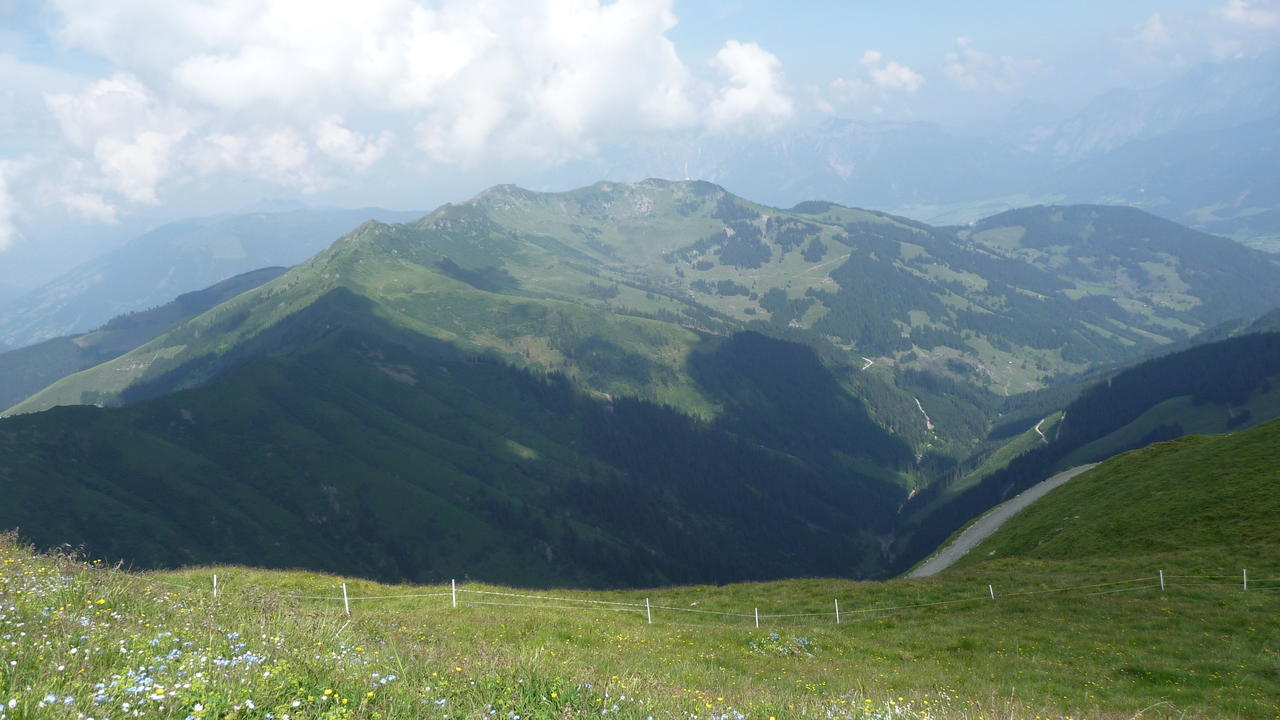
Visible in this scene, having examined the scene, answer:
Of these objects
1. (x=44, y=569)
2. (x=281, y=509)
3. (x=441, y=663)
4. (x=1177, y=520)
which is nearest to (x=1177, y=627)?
(x=1177, y=520)

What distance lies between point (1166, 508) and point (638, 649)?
60766 mm

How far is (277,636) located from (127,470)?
755ft

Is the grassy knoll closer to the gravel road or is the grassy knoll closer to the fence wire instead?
the fence wire

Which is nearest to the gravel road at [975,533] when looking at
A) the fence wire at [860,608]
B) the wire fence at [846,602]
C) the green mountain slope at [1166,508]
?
the green mountain slope at [1166,508]

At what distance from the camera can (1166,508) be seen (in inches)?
2308

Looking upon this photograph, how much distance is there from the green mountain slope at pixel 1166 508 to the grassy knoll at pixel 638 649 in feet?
27.9

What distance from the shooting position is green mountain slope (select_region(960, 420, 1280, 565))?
169 ft

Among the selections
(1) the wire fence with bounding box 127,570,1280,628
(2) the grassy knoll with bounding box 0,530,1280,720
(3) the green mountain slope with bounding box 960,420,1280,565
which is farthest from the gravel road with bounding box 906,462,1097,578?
(1) the wire fence with bounding box 127,570,1280,628

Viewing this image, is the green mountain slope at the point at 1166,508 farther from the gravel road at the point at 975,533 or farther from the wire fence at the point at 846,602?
the wire fence at the point at 846,602

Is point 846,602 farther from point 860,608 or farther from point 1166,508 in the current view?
point 1166,508

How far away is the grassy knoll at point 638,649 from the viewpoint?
9.98 metres

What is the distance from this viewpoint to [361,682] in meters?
10.5

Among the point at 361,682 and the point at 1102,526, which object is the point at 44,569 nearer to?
the point at 361,682

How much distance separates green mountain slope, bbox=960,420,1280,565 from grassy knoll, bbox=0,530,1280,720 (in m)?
8.50
